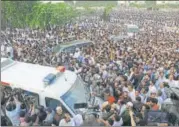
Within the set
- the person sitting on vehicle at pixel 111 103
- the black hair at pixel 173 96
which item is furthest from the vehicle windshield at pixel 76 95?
the black hair at pixel 173 96

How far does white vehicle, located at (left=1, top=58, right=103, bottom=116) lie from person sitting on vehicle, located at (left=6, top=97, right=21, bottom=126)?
25 centimetres

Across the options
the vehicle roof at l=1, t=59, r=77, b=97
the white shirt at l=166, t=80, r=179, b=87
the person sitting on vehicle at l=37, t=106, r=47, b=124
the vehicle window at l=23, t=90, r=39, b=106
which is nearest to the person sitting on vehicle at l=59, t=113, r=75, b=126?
the person sitting on vehicle at l=37, t=106, r=47, b=124

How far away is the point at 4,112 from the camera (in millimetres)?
6285

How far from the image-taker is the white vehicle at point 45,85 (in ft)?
19.7

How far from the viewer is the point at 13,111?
614 cm

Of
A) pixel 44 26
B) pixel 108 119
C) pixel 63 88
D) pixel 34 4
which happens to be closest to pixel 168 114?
pixel 108 119

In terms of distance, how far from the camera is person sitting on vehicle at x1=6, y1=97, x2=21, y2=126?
20.2ft

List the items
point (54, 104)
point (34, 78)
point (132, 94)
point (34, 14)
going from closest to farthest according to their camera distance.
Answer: point (54, 104)
point (34, 78)
point (132, 94)
point (34, 14)

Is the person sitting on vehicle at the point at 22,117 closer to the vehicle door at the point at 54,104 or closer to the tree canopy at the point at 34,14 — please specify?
the vehicle door at the point at 54,104

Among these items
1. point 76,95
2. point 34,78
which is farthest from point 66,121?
point 34,78

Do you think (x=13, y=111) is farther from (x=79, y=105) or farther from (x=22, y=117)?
(x=79, y=105)

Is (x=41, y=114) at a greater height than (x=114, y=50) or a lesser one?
lesser

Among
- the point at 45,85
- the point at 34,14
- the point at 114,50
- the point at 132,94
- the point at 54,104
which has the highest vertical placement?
the point at 34,14

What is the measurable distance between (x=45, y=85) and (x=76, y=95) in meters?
0.51
